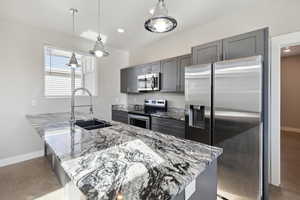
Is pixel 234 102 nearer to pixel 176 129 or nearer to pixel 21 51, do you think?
pixel 176 129

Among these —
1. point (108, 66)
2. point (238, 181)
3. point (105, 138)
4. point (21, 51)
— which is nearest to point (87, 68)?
point (108, 66)

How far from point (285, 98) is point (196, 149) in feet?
21.1

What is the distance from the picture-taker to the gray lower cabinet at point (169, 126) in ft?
9.30

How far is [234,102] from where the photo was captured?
197cm

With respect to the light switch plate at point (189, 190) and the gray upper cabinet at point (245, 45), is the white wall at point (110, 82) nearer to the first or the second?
the gray upper cabinet at point (245, 45)

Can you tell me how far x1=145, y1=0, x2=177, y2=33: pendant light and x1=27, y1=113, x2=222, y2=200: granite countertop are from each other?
1050 millimetres

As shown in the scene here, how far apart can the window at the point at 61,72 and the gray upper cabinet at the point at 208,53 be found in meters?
2.88

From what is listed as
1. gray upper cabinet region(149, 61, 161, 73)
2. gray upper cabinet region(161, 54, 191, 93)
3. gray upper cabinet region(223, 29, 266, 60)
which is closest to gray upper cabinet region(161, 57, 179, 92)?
gray upper cabinet region(161, 54, 191, 93)

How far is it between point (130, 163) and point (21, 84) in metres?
3.47

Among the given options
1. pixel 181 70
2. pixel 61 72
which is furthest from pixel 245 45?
pixel 61 72

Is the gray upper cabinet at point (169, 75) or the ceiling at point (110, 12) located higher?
the ceiling at point (110, 12)

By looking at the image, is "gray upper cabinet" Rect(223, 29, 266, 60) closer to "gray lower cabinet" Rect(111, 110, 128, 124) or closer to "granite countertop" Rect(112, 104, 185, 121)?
"granite countertop" Rect(112, 104, 185, 121)

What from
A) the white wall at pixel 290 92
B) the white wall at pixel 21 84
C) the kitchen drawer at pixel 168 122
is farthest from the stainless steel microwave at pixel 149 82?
the white wall at pixel 290 92

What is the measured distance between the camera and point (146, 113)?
143 inches
